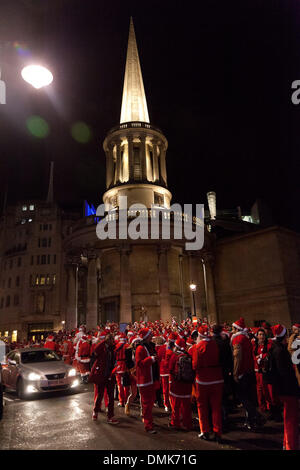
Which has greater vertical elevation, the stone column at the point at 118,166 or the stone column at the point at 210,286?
the stone column at the point at 118,166

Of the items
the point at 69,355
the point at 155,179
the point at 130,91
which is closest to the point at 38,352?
the point at 69,355

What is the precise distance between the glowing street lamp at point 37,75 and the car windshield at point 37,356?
1072 centimetres

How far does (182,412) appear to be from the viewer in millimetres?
7664

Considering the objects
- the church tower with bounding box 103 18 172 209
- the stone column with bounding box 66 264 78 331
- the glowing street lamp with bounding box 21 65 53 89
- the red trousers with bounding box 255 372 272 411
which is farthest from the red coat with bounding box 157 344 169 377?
the church tower with bounding box 103 18 172 209

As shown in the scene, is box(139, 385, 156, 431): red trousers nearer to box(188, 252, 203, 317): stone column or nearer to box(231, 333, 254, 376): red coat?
box(231, 333, 254, 376): red coat

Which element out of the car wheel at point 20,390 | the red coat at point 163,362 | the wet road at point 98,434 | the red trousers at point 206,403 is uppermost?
the red coat at point 163,362

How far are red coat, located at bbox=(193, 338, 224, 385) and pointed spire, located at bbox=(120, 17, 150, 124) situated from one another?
45.1 m

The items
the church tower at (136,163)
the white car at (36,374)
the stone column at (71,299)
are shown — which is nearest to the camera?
the white car at (36,374)

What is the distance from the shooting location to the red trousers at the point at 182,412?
7520 mm

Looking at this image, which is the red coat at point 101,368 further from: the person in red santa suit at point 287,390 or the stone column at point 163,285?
the stone column at point 163,285

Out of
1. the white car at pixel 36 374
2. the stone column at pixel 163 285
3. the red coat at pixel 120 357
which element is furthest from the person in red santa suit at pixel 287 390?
the stone column at pixel 163 285

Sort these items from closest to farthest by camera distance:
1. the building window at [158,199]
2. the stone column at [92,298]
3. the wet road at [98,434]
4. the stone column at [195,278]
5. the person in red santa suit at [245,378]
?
the wet road at [98,434] < the person in red santa suit at [245,378] < the stone column at [92,298] < the stone column at [195,278] < the building window at [158,199]

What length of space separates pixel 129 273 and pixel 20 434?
1023 inches
